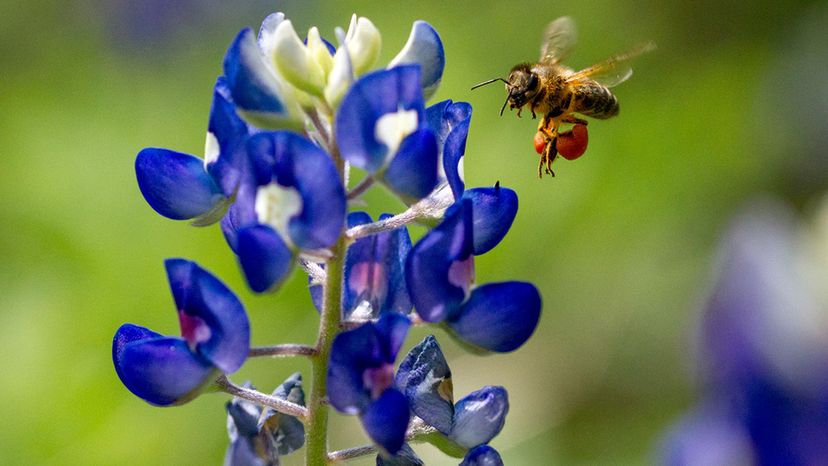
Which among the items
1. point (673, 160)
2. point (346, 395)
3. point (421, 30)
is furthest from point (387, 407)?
point (673, 160)

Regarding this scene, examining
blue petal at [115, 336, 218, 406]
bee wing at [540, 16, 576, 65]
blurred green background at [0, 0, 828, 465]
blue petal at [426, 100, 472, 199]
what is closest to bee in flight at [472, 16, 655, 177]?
bee wing at [540, 16, 576, 65]

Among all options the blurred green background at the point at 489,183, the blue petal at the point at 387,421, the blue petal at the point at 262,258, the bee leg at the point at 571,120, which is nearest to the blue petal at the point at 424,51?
the blue petal at the point at 262,258

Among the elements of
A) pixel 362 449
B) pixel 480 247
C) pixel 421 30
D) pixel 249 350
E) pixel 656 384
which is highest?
pixel 421 30

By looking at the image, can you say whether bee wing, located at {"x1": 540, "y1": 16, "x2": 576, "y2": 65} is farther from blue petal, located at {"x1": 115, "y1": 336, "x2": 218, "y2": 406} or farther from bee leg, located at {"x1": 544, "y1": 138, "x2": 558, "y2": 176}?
blue petal, located at {"x1": 115, "y1": 336, "x2": 218, "y2": 406}

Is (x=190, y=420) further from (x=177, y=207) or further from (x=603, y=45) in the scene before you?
(x=603, y=45)

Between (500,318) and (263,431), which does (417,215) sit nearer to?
(500,318)

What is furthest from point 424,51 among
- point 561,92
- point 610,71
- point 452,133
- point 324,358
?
point 610,71
